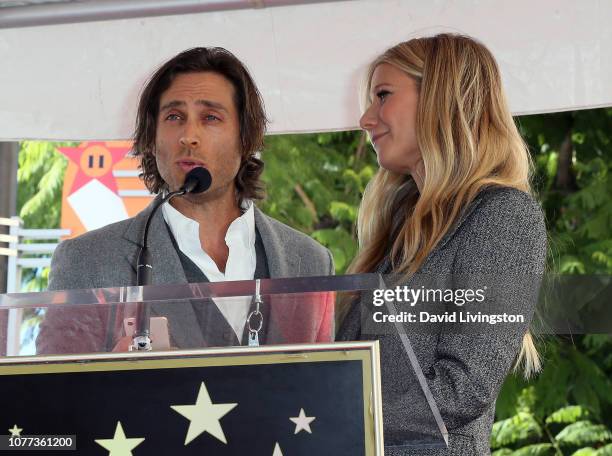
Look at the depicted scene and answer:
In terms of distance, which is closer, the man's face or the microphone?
the microphone

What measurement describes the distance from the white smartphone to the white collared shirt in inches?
50.1

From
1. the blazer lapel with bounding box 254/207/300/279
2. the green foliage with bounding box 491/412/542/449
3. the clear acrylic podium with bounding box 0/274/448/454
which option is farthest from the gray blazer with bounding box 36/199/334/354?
the green foliage with bounding box 491/412/542/449

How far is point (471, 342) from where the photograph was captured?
1.30 meters

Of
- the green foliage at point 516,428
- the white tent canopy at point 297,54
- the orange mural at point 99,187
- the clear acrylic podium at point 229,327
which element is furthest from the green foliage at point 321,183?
the clear acrylic podium at point 229,327

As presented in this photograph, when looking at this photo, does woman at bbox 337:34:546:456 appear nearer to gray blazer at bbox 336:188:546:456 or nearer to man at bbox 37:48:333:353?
gray blazer at bbox 336:188:546:456

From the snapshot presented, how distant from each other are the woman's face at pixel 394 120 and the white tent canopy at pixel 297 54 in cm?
72

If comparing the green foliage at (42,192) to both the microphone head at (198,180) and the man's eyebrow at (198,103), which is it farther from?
the microphone head at (198,180)

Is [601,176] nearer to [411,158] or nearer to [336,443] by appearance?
[411,158]

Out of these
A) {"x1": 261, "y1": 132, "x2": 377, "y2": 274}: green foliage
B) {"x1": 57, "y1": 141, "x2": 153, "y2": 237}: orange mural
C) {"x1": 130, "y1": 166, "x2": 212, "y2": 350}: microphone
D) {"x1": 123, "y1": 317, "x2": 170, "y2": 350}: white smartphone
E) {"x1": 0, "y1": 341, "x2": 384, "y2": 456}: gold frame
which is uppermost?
{"x1": 261, "y1": 132, "x2": 377, "y2": 274}: green foliage

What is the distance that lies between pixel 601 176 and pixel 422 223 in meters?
5.07

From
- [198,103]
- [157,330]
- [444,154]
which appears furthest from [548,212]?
[157,330]

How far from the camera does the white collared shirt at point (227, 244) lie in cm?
263

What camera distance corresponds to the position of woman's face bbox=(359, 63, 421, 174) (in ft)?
7.36

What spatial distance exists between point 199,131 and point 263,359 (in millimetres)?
1611
